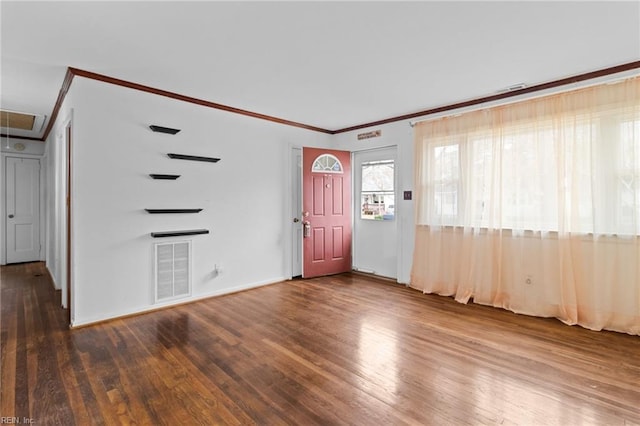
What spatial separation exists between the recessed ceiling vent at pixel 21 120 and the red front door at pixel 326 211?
427cm

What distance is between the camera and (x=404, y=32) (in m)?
2.47

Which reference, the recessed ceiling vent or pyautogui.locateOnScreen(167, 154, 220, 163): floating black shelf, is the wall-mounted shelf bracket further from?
the recessed ceiling vent

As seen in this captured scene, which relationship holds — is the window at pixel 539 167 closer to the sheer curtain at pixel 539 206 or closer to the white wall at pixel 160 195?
the sheer curtain at pixel 539 206

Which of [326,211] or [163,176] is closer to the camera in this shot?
[163,176]

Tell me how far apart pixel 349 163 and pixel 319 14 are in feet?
11.5

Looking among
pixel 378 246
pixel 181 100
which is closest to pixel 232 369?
pixel 181 100

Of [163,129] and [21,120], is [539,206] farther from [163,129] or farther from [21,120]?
[21,120]

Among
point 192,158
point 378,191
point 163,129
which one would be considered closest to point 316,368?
point 192,158

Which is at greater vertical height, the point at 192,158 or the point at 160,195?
the point at 192,158

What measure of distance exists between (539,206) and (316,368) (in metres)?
3.04

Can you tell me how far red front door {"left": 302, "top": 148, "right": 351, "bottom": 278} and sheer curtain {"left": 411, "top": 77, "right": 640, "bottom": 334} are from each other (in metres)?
1.40

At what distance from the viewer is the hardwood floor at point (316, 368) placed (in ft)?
→ 6.26

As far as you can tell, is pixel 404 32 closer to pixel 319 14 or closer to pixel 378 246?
pixel 319 14

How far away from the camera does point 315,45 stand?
2.67 meters
